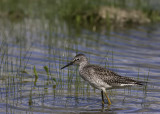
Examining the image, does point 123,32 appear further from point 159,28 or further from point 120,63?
point 120,63

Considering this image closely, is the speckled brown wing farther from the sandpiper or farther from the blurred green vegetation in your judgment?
the blurred green vegetation

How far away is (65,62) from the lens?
11930mm

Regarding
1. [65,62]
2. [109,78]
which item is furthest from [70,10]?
[109,78]

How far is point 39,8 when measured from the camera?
2098cm

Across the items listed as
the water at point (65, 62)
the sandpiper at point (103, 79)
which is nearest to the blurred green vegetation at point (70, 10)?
the water at point (65, 62)

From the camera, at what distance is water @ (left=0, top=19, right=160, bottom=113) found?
838 centimetres

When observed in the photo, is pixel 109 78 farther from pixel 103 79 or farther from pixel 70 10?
pixel 70 10

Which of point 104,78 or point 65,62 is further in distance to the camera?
point 65,62

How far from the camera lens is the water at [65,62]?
8.38 m


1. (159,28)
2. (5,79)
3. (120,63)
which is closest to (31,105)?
(5,79)

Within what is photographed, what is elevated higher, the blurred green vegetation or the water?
the blurred green vegetation

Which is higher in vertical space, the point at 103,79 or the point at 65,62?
the point at 65,62

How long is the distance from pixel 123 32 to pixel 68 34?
294 cm

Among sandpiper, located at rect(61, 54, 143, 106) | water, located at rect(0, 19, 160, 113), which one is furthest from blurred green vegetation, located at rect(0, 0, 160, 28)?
sandpiper, located at rect(61, 54, 143, 106)
